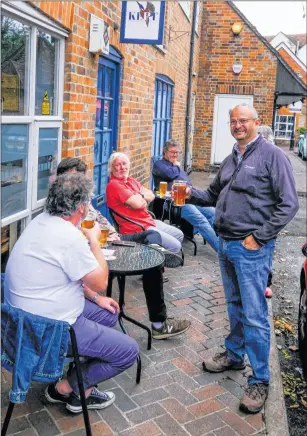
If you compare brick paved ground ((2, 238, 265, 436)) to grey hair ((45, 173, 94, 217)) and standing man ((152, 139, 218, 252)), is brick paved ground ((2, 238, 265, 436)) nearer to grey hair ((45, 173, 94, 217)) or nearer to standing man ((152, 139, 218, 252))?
grey hair ((45, 173, 94, 217))

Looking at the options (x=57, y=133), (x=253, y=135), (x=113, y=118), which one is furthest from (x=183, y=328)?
(x=113, y=118)

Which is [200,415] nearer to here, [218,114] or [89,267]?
[89,267]

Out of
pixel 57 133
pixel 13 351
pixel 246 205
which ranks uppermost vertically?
pixel 57 133

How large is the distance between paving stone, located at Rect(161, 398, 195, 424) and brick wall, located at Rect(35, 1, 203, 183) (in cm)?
234

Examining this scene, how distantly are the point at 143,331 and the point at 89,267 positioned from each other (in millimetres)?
1723

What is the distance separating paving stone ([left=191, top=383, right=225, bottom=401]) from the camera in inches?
125

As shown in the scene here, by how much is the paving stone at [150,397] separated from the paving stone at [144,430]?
0.21 metres

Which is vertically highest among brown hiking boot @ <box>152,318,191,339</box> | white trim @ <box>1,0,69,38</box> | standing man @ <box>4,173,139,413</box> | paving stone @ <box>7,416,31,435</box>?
white trim @ <box>1,0,69,38</box>

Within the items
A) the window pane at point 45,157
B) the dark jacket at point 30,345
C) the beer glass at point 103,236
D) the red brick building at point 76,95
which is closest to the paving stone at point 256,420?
the dark jacket at point 30,345

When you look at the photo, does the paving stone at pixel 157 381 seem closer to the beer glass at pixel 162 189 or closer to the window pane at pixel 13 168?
the window pane at pixel 13 168

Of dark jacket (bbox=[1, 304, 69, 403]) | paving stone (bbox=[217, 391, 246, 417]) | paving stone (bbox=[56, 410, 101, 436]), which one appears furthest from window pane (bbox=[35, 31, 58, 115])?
paving stone (bbox=[217, 391, 246, 417])

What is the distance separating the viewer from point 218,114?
46.4ft

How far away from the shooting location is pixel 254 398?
3.05 meters

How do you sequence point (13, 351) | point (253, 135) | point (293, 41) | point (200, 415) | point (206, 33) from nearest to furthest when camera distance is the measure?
1. point (13, 351)
2. point (200, 415)
3. point (253, 135)
4. point (206, 33)
5. point (293, 41)
